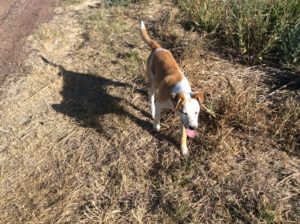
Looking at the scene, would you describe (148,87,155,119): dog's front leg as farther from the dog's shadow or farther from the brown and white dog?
the dog's shadow

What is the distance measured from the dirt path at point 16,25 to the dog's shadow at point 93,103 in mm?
1038

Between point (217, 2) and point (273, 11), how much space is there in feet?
3.33

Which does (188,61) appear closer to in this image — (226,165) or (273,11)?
(273,11)

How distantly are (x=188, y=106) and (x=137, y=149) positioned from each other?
42.5 inches

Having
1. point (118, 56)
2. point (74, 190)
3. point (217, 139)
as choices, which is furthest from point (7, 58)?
point (217, 139)

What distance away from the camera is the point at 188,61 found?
5523 millimetres

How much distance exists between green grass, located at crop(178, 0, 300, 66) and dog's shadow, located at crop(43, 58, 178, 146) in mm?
1664

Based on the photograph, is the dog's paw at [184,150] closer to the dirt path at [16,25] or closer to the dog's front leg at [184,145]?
the dog's front leg at [184,145]

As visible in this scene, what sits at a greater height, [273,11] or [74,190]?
[273,11]

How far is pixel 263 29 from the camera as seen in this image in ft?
17.4

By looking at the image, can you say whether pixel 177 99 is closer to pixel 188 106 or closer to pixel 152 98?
pixel 188 106

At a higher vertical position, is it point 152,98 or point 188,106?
point 188,106

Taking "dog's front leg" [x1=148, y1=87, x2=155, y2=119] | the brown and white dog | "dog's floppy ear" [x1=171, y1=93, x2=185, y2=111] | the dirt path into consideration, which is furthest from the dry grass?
"dog's floppy ear" [x1=171, y1=93, x2=185, y2=111]

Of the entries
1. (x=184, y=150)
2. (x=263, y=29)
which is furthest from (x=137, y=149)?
(x=263, y=29)
